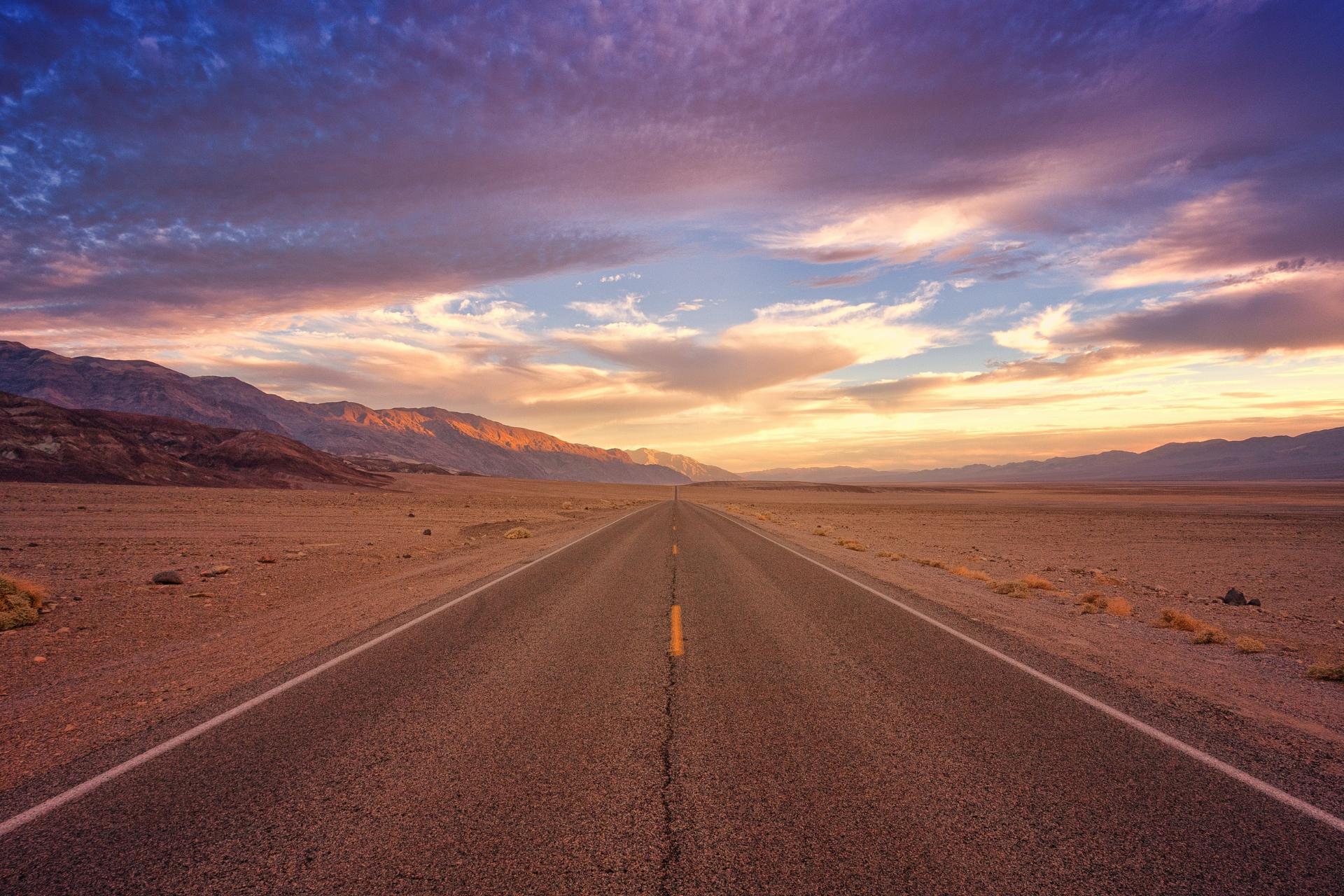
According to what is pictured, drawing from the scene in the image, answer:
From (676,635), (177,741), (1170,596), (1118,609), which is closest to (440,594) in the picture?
(676,635)

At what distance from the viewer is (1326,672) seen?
723cm

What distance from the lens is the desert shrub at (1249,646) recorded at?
8.50 meters

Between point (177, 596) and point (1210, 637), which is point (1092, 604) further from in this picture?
point (177, 596)

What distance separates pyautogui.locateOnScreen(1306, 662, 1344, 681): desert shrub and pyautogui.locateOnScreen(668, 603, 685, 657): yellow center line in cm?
726

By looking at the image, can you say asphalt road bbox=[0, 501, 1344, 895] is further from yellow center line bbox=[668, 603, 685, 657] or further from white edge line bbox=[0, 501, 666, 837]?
yellow center line bbox=[668, 603, 685, 657]

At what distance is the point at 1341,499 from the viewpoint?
69.8 metres

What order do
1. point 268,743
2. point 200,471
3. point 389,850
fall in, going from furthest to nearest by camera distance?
point 200,471 → point 268,743 → point 389,850

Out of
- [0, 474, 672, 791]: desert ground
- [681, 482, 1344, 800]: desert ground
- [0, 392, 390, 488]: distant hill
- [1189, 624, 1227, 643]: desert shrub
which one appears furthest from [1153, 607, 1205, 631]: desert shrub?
[0, 392, 390, 488]: distant hill

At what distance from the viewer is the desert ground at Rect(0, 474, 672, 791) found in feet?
18.8

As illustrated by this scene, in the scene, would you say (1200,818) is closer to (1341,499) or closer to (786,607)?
(786,607)

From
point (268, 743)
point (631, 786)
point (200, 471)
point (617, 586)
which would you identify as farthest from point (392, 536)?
point (200, 471)

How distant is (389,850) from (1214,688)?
771 cm

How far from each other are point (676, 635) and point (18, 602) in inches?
386

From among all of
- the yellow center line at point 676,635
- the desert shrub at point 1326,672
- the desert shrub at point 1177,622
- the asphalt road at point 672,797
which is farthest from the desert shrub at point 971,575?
the asphalt road at point 672,797
